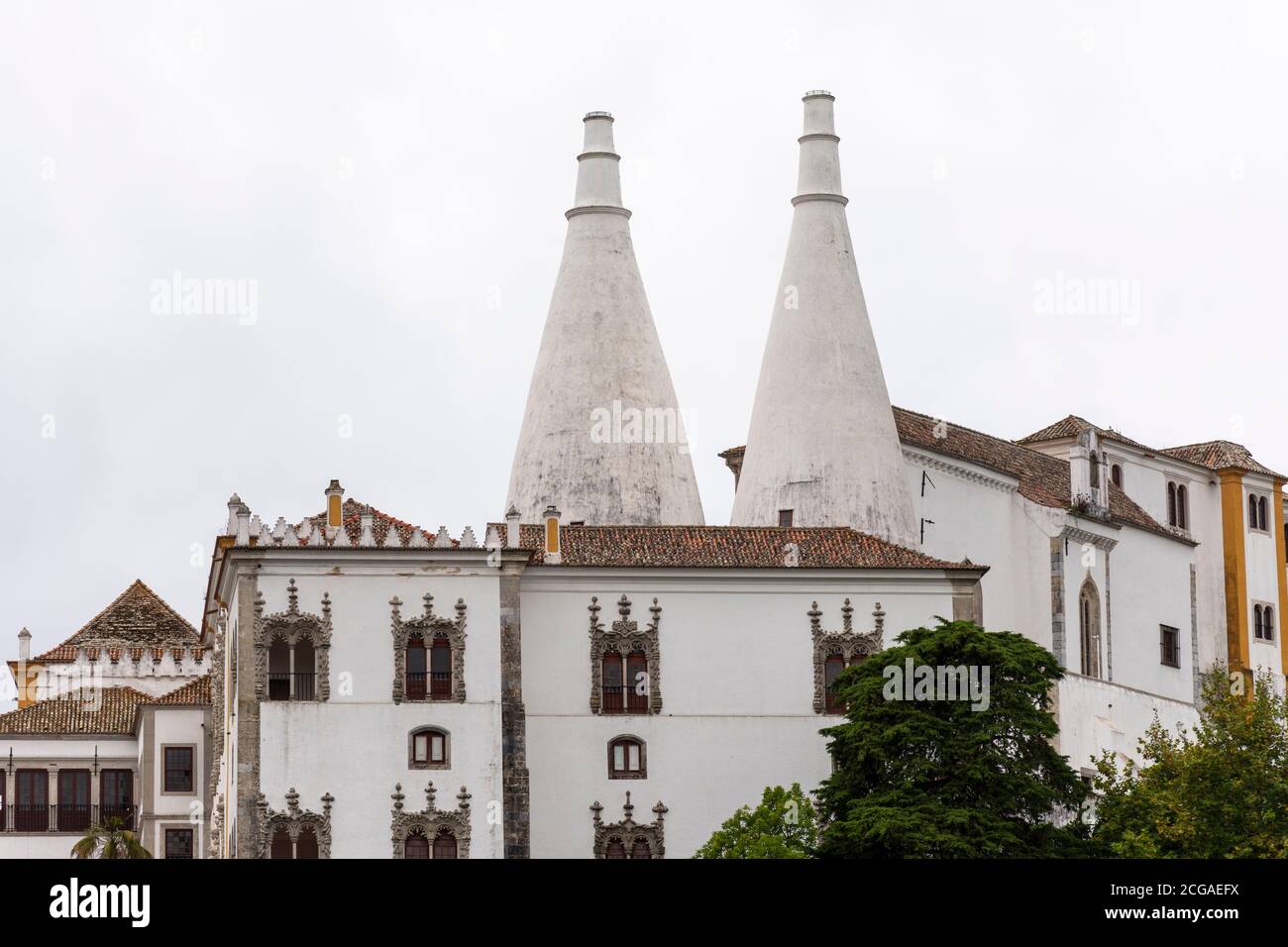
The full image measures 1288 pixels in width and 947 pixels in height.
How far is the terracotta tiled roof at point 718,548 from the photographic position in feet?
189

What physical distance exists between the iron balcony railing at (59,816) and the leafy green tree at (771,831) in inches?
788

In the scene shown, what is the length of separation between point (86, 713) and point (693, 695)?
19908 mm

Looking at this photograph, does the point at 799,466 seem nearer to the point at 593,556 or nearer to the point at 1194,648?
the point at 593,556

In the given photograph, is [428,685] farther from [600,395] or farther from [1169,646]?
[1169,646]

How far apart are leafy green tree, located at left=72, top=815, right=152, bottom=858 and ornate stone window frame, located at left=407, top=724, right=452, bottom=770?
8180mm

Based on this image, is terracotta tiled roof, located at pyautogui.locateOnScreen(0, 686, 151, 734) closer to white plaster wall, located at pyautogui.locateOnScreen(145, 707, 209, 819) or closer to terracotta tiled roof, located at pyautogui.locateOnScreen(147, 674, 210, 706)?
terracotta tiled roof, located at pyautogui.locateOnScreen(147, 674, 210, 706)

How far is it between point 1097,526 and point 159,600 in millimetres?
27852

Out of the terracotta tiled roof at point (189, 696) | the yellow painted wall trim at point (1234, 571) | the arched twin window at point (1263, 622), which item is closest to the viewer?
the terracotta tiled roof at point (189, 696)

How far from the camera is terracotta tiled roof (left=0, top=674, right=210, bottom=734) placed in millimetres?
67938

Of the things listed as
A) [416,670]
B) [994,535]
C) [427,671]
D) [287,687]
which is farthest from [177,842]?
[994,535]

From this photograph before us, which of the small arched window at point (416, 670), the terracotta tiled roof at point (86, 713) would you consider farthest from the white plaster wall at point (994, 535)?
the terracotta tiled roof at point (86, 713)

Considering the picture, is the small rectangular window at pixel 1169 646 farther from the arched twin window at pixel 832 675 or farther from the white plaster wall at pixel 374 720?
the white plaster wall at pixel 374 720

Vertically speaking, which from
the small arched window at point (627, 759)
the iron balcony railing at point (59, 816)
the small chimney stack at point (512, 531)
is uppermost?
the small chimney stack at point (512, 531)
